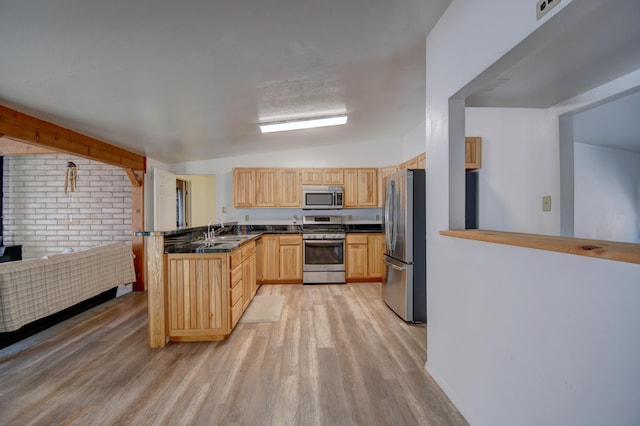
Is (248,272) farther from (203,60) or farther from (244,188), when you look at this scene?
(203,60)

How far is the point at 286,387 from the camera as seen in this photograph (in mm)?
1852

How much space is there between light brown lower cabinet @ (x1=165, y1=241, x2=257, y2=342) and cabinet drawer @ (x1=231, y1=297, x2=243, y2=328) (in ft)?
0.35

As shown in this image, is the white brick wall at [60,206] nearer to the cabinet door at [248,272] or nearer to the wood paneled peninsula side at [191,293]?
the cabinet door at [248,272]

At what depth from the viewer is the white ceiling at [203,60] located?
4.64ft

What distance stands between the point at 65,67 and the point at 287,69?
4.95ft

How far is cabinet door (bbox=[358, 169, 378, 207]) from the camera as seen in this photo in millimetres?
4945

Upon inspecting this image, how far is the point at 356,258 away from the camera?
4.62 meters

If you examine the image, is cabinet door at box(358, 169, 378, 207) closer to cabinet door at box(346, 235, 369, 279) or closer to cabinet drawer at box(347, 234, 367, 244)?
cabinet drawer at box(347, 234, 367, 244)

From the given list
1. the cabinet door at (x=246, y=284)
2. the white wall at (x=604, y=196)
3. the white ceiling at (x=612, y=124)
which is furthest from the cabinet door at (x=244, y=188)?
the white wall at (x=604, y=196)

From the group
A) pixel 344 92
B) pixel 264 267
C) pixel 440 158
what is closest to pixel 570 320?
pixel 440 158

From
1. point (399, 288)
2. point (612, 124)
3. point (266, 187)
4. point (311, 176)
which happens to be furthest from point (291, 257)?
point (612, 124)

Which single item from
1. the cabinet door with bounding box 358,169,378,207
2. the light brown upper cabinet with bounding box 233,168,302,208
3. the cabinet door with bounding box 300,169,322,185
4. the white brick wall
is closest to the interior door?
the white brick wall

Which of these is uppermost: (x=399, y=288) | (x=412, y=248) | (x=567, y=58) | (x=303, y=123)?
(x=303, y=123)

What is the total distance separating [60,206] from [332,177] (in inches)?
189
